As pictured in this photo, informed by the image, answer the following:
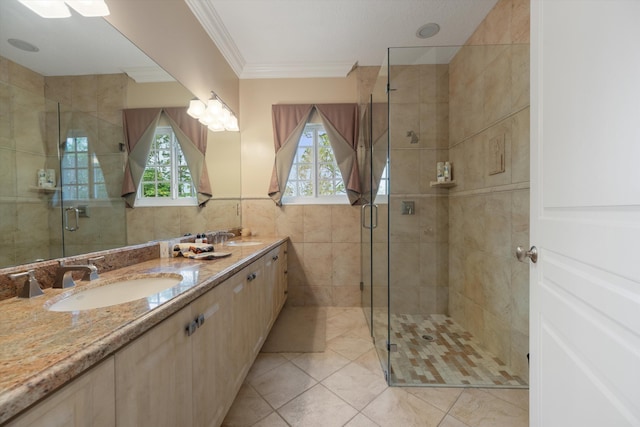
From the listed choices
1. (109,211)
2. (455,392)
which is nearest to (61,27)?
(109,211)

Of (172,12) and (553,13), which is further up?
(172,12)

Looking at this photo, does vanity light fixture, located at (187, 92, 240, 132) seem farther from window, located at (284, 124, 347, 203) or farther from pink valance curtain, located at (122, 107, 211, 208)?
window, located at (284, 124, 347, 203)

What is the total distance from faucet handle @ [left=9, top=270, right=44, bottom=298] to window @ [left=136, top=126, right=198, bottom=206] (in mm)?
686

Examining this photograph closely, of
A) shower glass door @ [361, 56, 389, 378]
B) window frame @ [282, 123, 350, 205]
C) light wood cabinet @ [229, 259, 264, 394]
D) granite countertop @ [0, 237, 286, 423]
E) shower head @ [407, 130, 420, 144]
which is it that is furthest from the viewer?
window frame @ [282, 123, 350, 205]

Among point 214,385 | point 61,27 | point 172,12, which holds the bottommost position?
point 214,385

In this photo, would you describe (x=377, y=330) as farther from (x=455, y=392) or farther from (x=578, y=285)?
(x=578, y=285)

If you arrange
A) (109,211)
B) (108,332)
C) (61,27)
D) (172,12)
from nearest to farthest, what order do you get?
1. (108,332)
2. (61,27)
3. (109,211)
4. (172,12)

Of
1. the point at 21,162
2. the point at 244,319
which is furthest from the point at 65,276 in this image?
the point at 244,319

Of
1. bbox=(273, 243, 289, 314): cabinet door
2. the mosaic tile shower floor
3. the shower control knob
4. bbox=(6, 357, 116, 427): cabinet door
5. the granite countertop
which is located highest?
the shower control knob

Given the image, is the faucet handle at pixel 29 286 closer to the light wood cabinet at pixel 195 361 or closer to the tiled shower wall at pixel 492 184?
the light wood cabinet at pixel 195 361

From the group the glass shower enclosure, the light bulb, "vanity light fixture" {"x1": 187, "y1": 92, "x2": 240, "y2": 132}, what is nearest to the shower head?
the glass shower enclosure

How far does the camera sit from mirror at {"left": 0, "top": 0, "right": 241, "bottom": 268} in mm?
870

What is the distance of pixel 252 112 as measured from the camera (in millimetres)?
2887

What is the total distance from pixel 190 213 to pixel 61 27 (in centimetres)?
123
